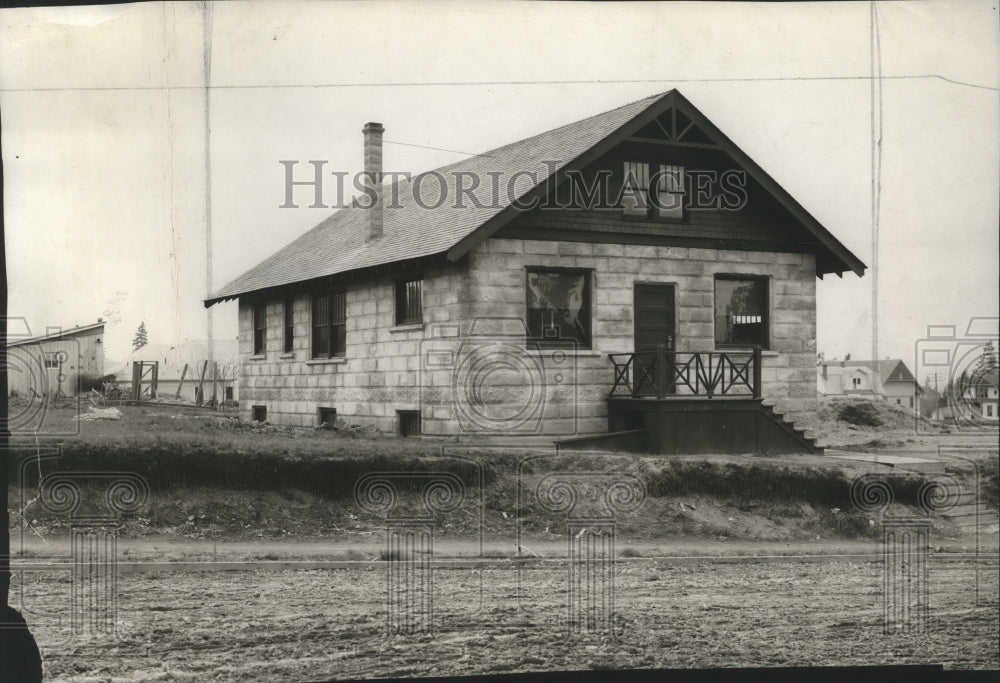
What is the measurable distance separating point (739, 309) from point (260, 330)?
8510 millimetres

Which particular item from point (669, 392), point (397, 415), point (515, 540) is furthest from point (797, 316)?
point (515, 540)

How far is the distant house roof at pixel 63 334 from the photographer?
24.1 feet

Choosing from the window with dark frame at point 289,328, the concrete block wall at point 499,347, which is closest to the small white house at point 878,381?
the concrete block wall at point 499,347

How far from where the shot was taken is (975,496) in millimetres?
9430

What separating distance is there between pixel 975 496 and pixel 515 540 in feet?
16.0

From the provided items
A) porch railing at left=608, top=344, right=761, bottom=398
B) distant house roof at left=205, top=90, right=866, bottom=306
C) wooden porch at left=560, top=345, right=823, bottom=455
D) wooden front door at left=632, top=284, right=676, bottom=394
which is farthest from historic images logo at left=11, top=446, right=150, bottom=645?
wooden front door at left=632, top=284, right=676, bottom=394

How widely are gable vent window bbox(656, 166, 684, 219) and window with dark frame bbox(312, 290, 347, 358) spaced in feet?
18.1

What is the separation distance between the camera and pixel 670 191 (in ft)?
44.3

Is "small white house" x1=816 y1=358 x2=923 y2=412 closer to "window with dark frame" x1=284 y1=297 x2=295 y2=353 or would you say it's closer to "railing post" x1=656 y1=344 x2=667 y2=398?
"railing post" x1=656 y1=344 x2=667 y2=398

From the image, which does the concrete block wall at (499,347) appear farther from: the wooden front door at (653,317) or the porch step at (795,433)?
the porch step at (795,433)

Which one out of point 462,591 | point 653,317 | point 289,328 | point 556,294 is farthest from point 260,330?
point 462,591

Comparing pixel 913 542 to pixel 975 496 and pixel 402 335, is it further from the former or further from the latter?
pixel 402 335

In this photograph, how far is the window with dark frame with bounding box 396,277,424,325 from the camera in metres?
14.0

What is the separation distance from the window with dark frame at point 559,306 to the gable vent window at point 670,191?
166 centimetres
